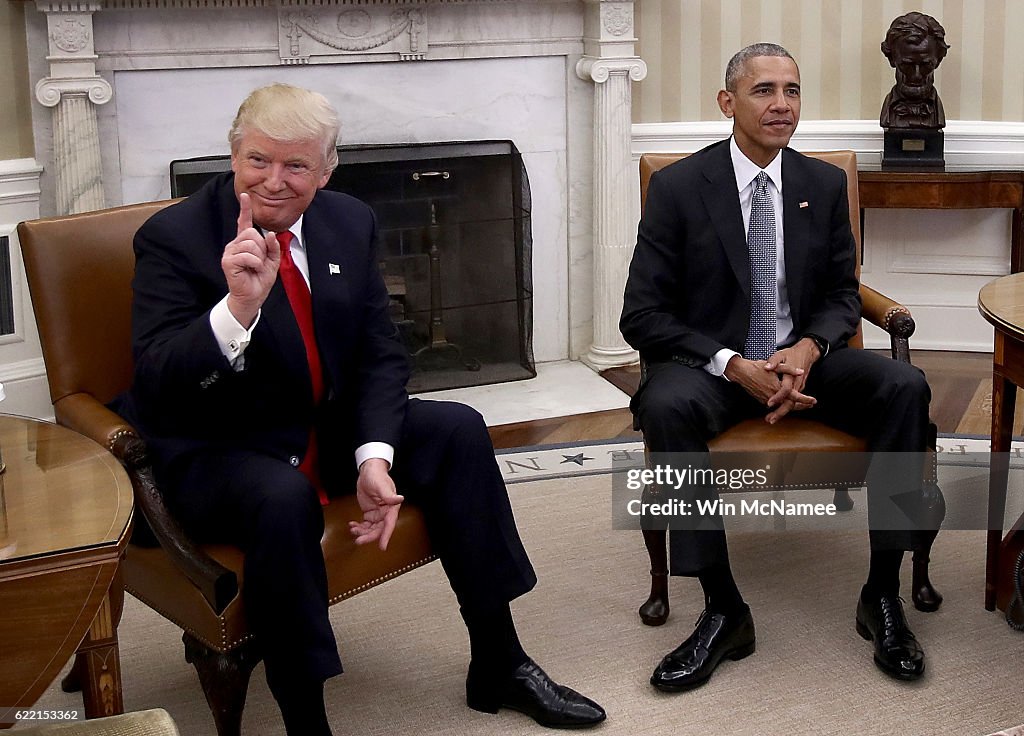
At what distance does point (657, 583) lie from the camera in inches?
121

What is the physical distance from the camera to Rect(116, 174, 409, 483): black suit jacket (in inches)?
94.3

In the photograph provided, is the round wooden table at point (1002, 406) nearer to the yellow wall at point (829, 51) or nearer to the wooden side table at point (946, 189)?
the wooden side table at point (946, 189)

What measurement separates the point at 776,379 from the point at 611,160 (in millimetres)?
2356

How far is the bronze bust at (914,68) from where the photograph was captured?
501 cm

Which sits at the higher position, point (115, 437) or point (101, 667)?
point (115, 437)

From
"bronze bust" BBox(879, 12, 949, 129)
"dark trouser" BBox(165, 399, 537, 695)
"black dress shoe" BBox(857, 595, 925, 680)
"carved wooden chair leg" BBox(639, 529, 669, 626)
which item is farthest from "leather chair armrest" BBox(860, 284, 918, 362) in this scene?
"bronze bust" BBox(879, 12, 949, 129)

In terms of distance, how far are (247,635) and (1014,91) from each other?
13.7 ft

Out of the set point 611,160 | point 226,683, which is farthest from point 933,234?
point 226,683

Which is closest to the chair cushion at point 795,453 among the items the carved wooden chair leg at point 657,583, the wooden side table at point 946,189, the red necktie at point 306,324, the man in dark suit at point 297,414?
the carved wooden chair leg at point 657,583

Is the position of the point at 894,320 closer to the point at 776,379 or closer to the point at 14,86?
the point at 776,379

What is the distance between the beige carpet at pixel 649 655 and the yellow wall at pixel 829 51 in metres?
2.38

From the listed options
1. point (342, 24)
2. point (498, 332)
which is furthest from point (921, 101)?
point (342, 24)

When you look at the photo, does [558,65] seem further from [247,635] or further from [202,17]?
[247,635]

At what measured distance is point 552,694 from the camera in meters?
2.63
